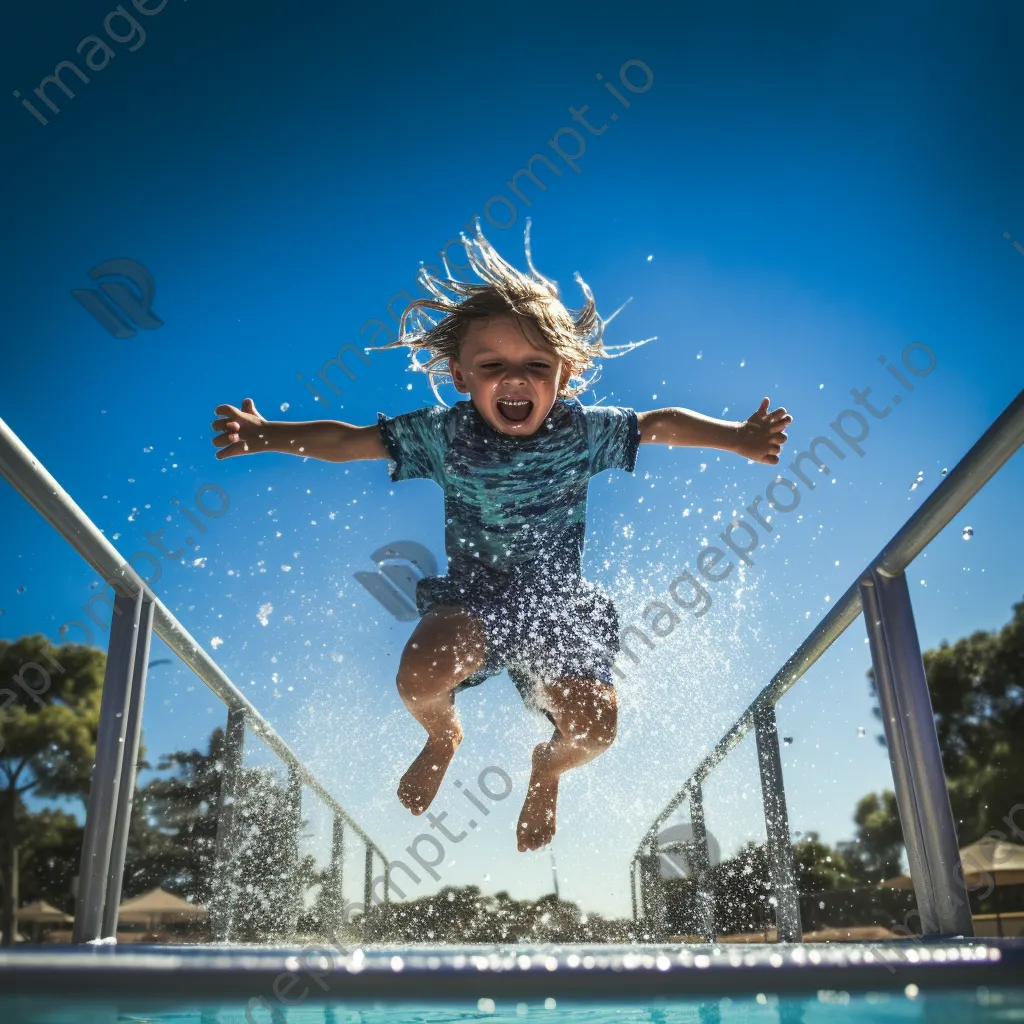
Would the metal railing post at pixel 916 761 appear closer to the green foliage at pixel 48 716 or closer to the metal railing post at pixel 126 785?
the metal railing post at pixel 126 785

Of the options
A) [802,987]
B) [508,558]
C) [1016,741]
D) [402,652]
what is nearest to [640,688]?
[508,558]

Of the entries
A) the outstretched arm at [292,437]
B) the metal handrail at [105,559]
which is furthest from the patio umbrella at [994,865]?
the outstretched arm at [292,437]

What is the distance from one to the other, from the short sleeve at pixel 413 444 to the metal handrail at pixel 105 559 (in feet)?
1.92

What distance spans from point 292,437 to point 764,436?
1069 mm

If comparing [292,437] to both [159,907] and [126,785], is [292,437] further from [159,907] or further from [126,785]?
[159,907]

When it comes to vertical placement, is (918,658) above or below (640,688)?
below

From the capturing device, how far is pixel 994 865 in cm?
844

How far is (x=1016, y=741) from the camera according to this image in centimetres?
877

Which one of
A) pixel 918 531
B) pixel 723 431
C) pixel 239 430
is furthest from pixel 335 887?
pixel 918 531

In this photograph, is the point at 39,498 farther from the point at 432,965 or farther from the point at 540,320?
the point at 540,320

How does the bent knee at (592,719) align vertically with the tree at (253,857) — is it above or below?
above

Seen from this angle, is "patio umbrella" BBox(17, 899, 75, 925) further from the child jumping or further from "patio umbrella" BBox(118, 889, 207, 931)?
the child jumping

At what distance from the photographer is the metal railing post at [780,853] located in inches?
74.5

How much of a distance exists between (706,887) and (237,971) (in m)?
2.34
